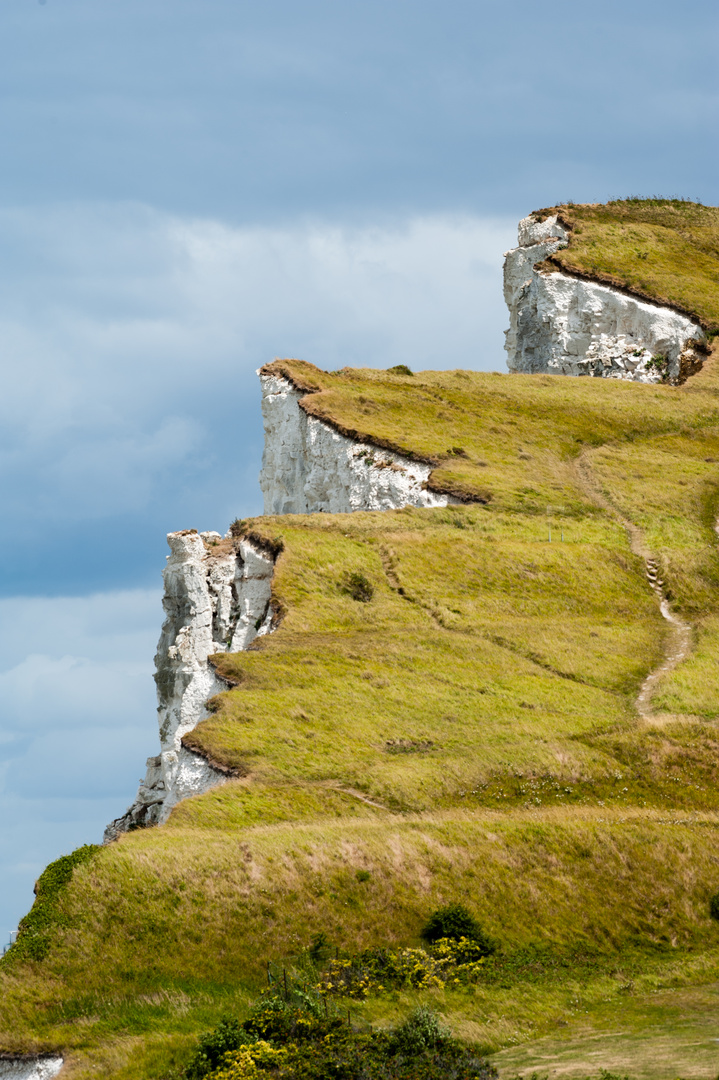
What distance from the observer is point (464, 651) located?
59.9 m

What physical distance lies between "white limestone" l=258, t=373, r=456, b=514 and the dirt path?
12.0m

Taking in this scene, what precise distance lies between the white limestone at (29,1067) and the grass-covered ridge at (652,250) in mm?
98268

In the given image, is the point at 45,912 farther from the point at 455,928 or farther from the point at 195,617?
the point at 195,617

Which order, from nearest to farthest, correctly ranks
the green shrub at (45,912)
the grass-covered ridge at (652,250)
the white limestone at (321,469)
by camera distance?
1. the green shrub at (45,912)
2. the white limestone at (321,469)
3. the grass-covered ridge at (652,250)

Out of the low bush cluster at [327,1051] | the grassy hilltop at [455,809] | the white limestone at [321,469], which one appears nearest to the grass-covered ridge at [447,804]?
the grassy hilltop at [455,809]

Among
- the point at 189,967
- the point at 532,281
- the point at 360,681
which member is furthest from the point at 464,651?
the point at 532,281

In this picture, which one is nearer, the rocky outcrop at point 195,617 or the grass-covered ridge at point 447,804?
the grass-covered ridge at point 447,804

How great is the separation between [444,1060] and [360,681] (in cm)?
2838

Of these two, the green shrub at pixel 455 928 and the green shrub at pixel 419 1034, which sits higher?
the green shrub at pixel 455 928

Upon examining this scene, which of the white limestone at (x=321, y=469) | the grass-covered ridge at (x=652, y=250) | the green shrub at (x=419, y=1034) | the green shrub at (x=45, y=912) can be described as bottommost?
the green shrub at (x=419, y=1034)

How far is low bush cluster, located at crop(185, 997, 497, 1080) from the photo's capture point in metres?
26.9

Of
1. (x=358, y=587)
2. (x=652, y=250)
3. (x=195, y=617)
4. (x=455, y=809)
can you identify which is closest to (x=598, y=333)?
(x=652, y=250)

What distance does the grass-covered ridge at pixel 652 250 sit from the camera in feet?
380

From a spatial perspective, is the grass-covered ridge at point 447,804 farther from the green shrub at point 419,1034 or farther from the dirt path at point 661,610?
the green shrub at point 419,1034
